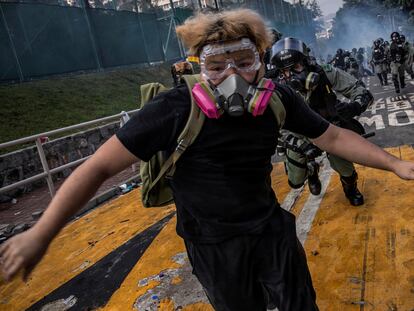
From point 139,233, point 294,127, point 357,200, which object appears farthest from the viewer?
point 139,233

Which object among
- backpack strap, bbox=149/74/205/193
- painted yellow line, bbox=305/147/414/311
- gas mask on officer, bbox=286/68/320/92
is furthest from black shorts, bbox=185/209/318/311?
gas mask on officer, bbox=286/68/320/92

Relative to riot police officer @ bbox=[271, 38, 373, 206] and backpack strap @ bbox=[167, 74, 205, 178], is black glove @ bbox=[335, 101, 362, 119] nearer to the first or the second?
riot police officer @ bbox=[271, 38, 373, 206]

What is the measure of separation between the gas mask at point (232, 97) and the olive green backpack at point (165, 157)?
6cm

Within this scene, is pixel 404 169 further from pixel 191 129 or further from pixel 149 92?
pixel 149 92

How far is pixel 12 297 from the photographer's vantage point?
12.3ft

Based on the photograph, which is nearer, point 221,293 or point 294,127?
point 221,293

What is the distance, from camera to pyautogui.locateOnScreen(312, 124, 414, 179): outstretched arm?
6.11 ft

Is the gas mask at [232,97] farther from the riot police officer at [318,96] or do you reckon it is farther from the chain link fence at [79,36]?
the chain link fence at [79,36]

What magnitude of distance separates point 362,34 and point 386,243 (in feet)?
247

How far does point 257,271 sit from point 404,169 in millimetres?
849

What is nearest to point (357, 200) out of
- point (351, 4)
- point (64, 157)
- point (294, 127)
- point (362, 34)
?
point (294, 127)

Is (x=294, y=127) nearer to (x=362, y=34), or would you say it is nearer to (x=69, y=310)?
(x=69, y=310)

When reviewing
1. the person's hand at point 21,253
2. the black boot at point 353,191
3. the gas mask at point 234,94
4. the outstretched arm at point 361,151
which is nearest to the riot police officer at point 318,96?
the black boot at point 353,191

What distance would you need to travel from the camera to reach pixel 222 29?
1.71 m
